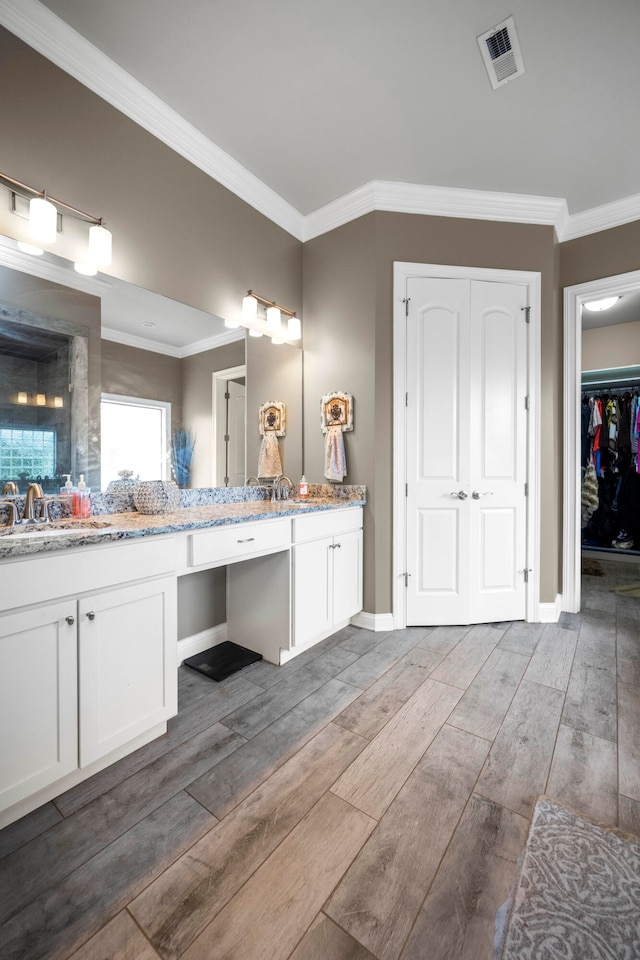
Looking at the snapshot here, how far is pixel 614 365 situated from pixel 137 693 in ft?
17.2

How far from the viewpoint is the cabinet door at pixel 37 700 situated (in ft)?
4.12

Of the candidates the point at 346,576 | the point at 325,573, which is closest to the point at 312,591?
the point at 325,573

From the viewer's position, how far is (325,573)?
2.56 meters

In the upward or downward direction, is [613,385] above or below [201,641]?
above

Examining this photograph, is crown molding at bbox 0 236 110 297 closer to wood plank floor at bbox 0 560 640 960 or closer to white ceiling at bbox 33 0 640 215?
white ceiling at bbox 33 0 640 215

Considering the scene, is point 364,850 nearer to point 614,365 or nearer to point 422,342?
point 422,342

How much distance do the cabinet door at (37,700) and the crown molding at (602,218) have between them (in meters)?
3.98

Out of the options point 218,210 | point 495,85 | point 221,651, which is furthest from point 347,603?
point 495,85

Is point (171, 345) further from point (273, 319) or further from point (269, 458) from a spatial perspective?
point (269, 458)

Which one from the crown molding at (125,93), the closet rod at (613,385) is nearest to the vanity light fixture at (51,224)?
the crown molding at (125,93)

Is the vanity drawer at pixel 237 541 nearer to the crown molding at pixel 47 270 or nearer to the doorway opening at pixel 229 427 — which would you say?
the doorway opening at pixel 229 427

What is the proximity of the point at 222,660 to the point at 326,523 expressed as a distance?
99cm

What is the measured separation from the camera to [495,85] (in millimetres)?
2076

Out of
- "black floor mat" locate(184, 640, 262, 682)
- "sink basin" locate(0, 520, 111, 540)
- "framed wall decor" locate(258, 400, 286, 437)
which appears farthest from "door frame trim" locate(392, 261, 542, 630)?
"sink basin" locate(0, 520, 111, 540)
